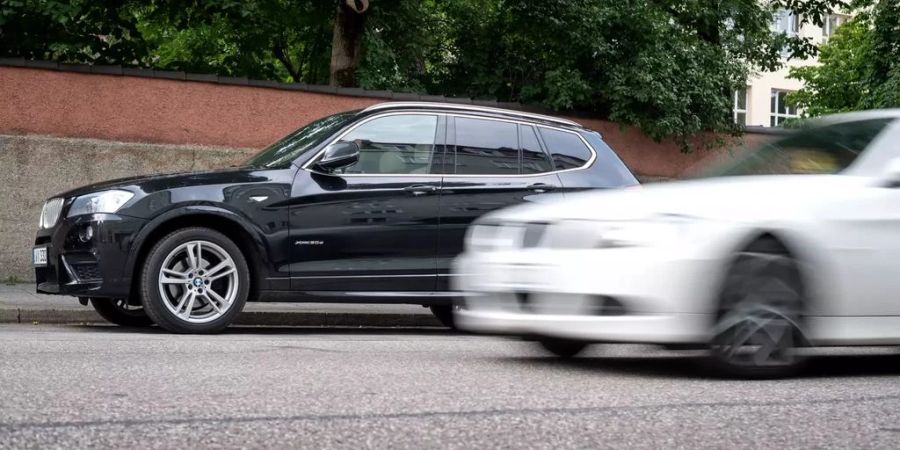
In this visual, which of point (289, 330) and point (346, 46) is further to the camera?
point (346, 46)

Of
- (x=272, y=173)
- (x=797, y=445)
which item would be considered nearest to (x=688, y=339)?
(x=797, y=445)

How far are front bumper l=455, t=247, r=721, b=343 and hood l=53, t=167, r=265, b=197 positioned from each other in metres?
3.07

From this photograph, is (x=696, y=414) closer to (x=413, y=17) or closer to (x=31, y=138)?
(x=31, y=138)

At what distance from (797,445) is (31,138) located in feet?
38.4

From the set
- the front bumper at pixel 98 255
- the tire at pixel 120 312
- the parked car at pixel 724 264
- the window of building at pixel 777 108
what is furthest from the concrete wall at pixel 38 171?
the window of building at pixel 777 108

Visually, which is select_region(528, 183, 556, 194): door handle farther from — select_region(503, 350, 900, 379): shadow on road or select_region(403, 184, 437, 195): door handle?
select_region(503, 350, 900, 379): shadow on road

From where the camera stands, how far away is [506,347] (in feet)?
27.5

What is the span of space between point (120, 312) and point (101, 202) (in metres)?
1.43

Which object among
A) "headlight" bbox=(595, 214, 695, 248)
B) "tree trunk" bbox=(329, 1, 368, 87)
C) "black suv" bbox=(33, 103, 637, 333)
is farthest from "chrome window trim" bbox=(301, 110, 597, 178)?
"tree trunk" bbox=(329, 1, 368, 87)

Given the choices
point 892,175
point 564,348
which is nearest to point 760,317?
point 892,175

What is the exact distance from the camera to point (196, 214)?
912 cm

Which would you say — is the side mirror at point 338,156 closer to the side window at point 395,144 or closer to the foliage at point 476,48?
the side window at point 395,144

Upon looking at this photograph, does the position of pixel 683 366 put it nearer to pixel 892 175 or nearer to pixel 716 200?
pixel 716 200

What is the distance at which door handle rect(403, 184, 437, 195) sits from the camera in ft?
32.1
